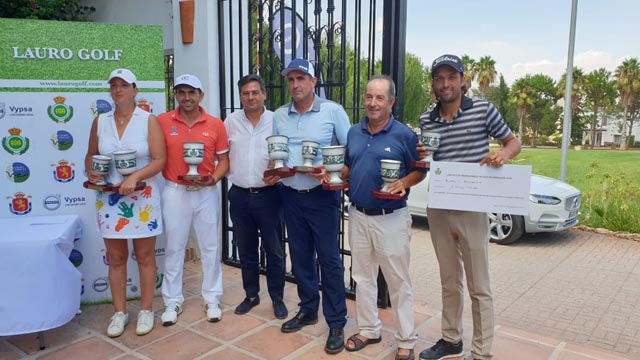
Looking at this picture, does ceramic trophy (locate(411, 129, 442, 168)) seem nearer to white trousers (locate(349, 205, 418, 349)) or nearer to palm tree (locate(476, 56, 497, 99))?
white trousers (locate(349, 205, 418, 349))

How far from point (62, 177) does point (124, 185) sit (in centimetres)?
101

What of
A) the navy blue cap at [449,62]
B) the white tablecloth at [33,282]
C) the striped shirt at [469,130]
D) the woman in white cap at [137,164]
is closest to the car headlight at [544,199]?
the striped shirt at [469,130]

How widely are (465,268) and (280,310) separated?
5.05ft

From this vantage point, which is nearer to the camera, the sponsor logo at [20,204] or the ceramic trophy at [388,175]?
the ceramic trophy at [388,175]

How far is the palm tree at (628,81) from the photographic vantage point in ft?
135

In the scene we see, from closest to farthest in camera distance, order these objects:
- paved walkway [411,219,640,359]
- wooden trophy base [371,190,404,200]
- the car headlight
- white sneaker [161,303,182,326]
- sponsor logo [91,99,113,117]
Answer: wooden trophy base [371,190,404,200] → white sneaker [161,303,182,326] → sponsor logo [91,99,113,117] → paved walkway [411,219,640,359] → the car headlight

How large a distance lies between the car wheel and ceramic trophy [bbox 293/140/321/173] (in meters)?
4.92

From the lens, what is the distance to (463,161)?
2559 millimetres

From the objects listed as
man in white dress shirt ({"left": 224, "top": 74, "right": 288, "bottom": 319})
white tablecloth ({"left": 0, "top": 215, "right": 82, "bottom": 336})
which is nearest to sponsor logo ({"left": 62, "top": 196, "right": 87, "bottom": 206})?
white tablecloth ({"left": 0, "top": 215, "right": 82, "bottom": 336})

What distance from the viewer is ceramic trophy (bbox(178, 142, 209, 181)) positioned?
3.02 metres

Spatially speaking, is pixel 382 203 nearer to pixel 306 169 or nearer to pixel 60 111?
pixel 306 169

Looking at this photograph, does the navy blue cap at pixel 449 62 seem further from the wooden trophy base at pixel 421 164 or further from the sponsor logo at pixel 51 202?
the sponsor logo at pixel 51 202

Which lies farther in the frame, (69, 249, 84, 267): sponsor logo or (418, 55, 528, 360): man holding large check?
(69, 249, 84, 267): sponsor logo

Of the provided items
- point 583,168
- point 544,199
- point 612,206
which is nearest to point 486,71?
point 583,168
